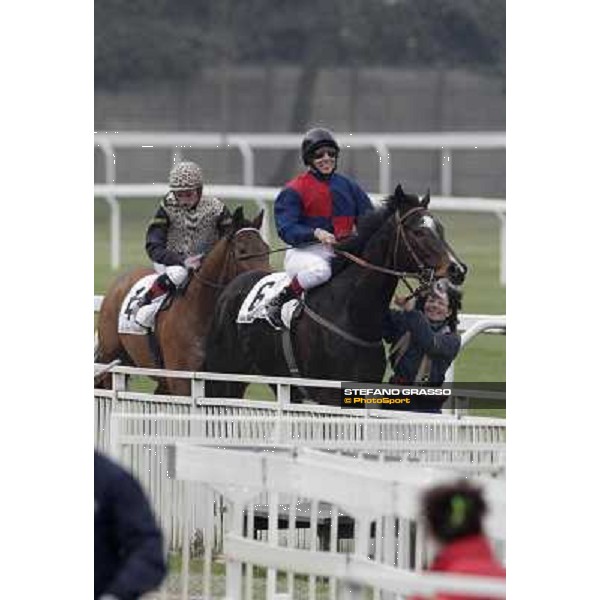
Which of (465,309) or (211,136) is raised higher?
(211,136)

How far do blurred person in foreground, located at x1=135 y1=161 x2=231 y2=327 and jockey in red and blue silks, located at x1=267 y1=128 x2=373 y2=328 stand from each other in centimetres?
21

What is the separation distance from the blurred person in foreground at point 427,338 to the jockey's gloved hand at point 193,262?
0.75m

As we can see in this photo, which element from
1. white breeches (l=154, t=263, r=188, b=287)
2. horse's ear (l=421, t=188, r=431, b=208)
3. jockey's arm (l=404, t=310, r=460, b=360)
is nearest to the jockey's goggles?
horse's ear (l=421, t=188, r=431, b=208)

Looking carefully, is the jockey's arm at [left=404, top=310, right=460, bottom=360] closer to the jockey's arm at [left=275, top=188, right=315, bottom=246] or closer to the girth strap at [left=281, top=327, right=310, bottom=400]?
the girth strap at [left=281, top=327, right=310, bottom=400]

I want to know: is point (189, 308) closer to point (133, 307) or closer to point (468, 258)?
point (133, 307)

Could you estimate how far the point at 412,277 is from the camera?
8.16 m

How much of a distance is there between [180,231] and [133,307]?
0.48 meters

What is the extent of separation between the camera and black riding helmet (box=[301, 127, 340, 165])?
784 cm

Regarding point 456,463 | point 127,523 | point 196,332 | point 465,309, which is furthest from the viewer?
point 196,332
